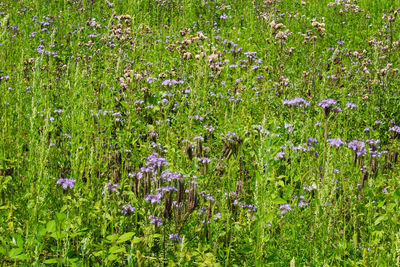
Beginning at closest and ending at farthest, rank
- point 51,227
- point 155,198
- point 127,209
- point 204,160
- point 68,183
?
point 51,227, point 155,198, point 68,183, point 127,209, point 204,160

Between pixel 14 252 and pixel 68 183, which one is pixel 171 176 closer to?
pixel 68 183

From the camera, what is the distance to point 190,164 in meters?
2.65

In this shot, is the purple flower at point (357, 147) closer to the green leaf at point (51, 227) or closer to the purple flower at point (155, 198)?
the purple flower at point (155, 198)

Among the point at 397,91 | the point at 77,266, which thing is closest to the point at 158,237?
the point at 77,266

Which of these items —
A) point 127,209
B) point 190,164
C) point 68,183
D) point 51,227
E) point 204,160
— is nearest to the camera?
point 51,227

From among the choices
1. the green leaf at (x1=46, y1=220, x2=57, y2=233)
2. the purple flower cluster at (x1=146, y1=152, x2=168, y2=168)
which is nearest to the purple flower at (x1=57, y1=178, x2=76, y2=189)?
the green leaf at (x1=46, y1=220, x2=57, y2=233)

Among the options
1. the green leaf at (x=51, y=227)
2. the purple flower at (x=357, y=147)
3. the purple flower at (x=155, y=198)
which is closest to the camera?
the green leaf at (x=51, y=227)

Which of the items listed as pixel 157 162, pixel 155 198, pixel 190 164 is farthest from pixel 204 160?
pixel 155 198

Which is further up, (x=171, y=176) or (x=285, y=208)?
(x=171, y=176)

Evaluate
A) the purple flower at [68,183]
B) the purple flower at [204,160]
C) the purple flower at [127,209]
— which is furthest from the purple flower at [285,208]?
the purple flower at [68,183]

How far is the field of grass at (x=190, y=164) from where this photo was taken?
1.97 m

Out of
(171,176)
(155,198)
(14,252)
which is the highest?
(171,176)

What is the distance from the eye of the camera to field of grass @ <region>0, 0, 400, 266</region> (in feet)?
6.47

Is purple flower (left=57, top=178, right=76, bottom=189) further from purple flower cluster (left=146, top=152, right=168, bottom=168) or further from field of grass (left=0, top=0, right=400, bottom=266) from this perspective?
purple flower cluster (left=146, top=152, right=168, bottom=168)
